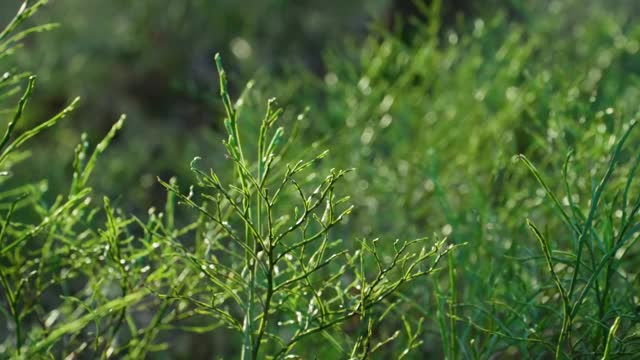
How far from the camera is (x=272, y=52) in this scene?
9.08ft

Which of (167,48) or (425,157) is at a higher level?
(167,48)

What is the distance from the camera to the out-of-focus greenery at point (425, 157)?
813 millimetres

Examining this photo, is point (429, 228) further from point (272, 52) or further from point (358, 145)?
point (272, 52)

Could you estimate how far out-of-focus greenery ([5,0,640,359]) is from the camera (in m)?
0.81

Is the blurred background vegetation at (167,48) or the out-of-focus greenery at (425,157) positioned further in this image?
the blurred background vegetation at (167,48)

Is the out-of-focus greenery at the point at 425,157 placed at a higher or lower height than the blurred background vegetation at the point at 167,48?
lower

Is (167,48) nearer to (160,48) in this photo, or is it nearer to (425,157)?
(160,48)

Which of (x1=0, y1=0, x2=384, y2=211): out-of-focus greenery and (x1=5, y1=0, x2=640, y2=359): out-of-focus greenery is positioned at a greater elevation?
(x1=0, y1=0, x2=384, y2=211): out-of-focus greenery

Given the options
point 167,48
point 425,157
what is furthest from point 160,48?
point 425,157

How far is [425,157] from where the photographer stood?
141cm

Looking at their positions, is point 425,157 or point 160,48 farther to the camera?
point 160,48

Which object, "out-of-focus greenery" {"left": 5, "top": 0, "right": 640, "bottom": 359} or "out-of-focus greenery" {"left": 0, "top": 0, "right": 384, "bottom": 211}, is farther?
"out-of-focus greenery" {"left": 0, "top": 0, "right": 384, "bottom": 211}

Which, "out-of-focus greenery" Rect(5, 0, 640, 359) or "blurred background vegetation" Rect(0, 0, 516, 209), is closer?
"out-of-focus greenery" Rect(5, 0, 640, 359)

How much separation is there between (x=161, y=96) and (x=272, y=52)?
0.34 metres
